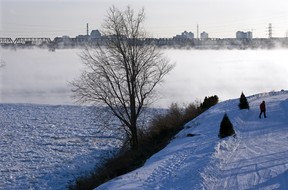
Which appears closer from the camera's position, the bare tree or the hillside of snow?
the hillside of snow

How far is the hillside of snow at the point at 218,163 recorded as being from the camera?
55.5ft

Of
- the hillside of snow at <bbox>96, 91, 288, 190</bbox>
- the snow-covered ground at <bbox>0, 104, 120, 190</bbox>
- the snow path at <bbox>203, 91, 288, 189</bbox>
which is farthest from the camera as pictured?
the snow-covered ground at <bbox>0, 104, 120, 190</bbox>

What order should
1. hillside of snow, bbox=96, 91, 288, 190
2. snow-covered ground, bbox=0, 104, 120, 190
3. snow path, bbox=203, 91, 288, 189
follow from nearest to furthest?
1. snow path, bbox=203, 91, 288, 189
2. hillside of snow, bbox=96, 91, 288, 190
3. snow-covered ground, bbox=0, 104, 120, 190

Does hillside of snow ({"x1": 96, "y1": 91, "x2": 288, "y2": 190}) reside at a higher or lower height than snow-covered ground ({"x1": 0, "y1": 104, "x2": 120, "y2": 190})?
higher

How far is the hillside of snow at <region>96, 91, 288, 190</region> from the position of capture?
16.9 meters

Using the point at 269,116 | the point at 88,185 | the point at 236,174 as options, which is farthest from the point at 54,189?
the point at 269,116

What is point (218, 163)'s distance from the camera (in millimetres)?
19625

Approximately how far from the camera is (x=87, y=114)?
58656 mm

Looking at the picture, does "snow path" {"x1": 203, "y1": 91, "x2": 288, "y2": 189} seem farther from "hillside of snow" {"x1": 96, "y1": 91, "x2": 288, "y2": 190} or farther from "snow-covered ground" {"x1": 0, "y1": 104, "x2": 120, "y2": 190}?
"snow-covered ground" {"x1": 0, "y1": 104, "x2": 120, "y2": 190}

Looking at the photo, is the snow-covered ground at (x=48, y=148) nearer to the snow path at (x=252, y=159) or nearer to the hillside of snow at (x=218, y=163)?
the hillside of snow at (x=218, y=163)

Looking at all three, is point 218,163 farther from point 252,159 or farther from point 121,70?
point 121,70

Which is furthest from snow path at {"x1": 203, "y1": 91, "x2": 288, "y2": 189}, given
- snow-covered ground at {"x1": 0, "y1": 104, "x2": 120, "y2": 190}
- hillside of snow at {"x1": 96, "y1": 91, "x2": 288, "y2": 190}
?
snow-covered ground at {"x1": 0, "y1": 104, "x2": 120, "y2": 190}

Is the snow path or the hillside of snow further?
the hillside of snow

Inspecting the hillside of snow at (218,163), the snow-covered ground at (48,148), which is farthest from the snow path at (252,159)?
the snow-covered ground at (48,148)
